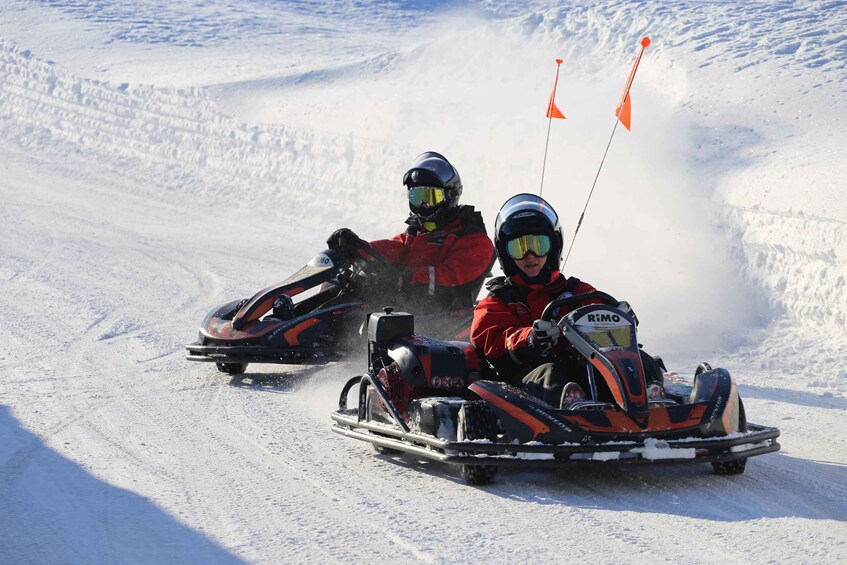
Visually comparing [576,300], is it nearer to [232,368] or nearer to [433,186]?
[433,186]

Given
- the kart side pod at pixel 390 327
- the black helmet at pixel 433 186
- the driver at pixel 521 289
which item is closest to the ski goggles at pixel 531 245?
the driver at pixel 521 289

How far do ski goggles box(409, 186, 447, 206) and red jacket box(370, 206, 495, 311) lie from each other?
0.72ft

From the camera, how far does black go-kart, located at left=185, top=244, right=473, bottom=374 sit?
31.3ft

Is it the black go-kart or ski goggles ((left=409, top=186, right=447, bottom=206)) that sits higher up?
ski goggles ((left=409, top=186, right=447, bottom=206))

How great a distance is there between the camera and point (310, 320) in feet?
31.8

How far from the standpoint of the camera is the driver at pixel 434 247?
399 inches

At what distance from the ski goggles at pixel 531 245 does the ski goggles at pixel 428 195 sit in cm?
312

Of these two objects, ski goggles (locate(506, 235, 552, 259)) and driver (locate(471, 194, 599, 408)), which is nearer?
driver (locate(471, 194, 599, 408))

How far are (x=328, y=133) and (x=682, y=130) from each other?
22.5 feet

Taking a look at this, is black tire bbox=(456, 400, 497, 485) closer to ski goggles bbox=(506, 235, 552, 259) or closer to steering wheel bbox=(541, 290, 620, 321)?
steering wheel bbox=(541, 290, 620, 321)

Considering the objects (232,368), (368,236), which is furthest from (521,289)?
(368,236)

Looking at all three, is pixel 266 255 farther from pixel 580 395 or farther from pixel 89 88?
pixel 89 88

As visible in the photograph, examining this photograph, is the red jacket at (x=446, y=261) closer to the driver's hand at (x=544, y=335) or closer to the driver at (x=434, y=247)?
the driver at (x=434, y=247)

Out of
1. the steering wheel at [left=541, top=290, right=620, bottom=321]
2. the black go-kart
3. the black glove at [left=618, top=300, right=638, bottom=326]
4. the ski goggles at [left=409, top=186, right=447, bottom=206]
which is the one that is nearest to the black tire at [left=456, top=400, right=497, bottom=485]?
the steering wheel at [left=541, top=290, right=620, bottom=321]
